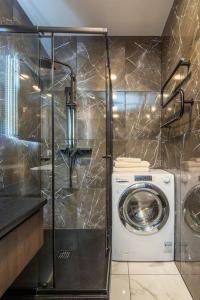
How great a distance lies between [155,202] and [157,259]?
585 mm

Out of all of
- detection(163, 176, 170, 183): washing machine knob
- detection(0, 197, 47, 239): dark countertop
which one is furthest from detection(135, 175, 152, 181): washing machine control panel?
detection(0, 197, 47, 239): dark countertop

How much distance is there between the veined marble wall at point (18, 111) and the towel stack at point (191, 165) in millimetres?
1500

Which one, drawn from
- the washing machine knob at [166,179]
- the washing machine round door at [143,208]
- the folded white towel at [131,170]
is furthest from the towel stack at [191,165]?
the folded white towel at [131,170]

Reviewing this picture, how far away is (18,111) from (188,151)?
5.09 ft

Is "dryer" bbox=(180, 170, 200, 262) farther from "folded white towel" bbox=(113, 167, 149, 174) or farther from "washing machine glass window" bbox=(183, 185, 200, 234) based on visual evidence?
"folded white towel" bbox=(113, 167, 149, 174)

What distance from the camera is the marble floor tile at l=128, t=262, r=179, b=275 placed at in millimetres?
2449

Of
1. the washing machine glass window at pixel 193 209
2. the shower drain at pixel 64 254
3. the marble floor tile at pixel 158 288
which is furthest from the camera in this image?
the shower drain at pixel 64 254

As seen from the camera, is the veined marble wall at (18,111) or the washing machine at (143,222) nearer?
the veined marble wall at (18,111)

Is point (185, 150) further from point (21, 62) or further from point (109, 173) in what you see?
point (21, 62)

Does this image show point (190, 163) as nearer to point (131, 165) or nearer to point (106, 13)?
point (131, 165)

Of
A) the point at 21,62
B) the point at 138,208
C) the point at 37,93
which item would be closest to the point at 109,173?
the point at 138,208

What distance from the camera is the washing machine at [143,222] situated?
8.73 ft

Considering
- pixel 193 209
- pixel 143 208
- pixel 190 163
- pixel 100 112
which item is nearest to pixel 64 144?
pixel 100 112

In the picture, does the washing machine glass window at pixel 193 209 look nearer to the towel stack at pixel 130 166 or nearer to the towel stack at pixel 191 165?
the towel stack at pixel 191 165
